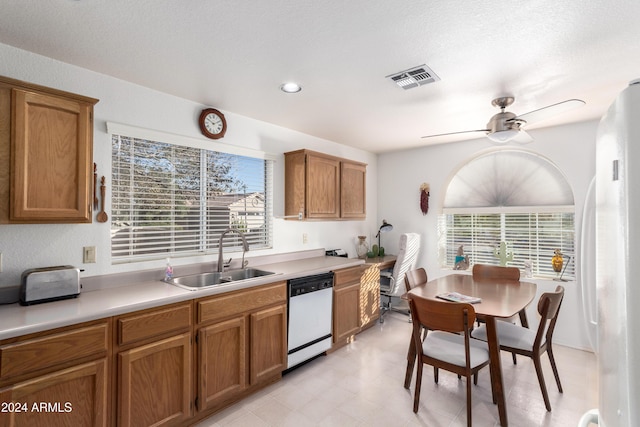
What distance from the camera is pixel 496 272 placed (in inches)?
132

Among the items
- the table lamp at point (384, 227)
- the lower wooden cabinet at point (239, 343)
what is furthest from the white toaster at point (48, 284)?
the table lamp at point (384, 227)

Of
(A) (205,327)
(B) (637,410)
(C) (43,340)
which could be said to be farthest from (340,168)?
(B) (637,410)

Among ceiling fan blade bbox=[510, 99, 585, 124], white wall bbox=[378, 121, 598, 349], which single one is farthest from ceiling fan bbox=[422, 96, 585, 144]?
white wall bbox=[378, 121, 598, 349]

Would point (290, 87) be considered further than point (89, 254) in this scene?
Yes

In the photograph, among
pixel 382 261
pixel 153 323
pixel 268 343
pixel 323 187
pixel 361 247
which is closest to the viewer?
pixel 153 323

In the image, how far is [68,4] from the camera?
1511 mm

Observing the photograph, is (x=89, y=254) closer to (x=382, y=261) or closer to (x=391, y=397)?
(x=391, y=397)

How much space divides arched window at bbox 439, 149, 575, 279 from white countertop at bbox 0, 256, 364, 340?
9.05 feet

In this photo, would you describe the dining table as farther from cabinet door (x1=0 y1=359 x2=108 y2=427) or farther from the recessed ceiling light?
cabinet door (x1=0 y1=359 x2=108 y2=427)

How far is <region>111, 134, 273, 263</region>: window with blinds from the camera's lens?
2.41 m

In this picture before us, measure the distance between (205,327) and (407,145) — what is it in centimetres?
350

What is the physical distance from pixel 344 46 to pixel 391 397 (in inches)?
100

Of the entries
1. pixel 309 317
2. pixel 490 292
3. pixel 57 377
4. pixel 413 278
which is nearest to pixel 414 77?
pixel 413 278

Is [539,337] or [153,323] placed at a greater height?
[153,323]
